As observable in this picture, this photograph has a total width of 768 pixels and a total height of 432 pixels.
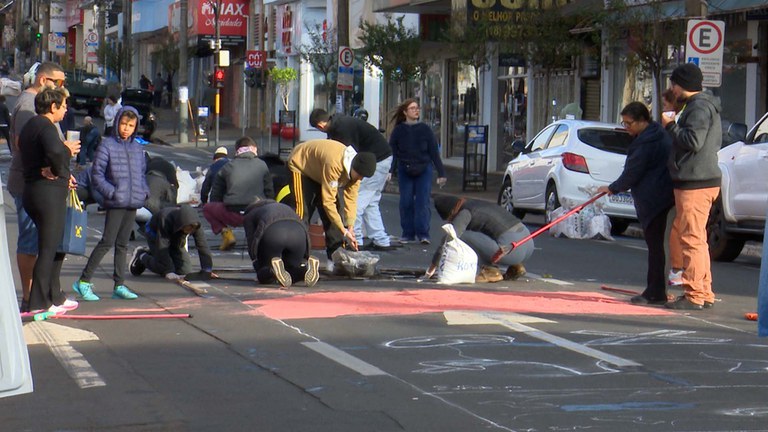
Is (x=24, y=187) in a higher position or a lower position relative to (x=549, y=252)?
higher

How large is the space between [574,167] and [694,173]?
27.3ft

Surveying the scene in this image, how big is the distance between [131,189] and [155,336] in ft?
6.74

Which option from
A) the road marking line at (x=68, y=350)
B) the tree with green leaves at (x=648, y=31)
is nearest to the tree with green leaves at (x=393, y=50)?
the tree with green leaves at (x=648, y=31)

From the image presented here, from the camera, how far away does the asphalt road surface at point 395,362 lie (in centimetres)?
695

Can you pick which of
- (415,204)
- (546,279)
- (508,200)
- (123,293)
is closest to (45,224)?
(123,293)

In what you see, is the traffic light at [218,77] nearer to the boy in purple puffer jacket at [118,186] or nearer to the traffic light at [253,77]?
the traffic light at [253,77]

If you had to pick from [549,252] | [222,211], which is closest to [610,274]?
[549,252]

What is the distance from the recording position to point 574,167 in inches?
758

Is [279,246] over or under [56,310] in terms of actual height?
over

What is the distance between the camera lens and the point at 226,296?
11773 millimetres

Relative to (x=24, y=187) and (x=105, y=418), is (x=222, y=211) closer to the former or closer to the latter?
(x=24, y=187)

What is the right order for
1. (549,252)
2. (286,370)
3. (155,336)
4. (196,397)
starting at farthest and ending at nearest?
(549,252)
(155,336)
(286,370)
(196,397)

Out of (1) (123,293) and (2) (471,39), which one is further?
(2) (471,39)

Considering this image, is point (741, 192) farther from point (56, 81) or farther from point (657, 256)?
point (56, 81)
